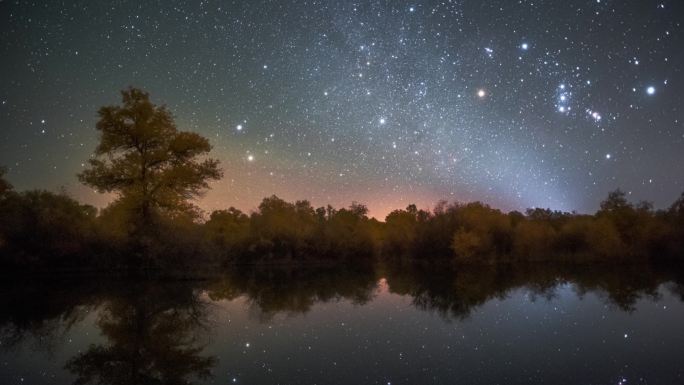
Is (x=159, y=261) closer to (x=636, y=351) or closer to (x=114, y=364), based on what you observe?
(x=114, y=364)

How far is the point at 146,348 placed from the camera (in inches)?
337

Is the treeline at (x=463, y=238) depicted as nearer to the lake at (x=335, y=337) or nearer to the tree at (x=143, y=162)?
the tree at (x=143, y=162)

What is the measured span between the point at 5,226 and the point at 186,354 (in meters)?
15.3

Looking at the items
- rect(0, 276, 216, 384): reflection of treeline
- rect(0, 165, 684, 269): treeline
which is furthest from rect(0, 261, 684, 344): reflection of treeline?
rect(0, 165, 684, 269): treeline

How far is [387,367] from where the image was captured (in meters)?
7.57

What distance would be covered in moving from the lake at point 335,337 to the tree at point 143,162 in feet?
15.8

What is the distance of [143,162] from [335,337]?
48.8 feet

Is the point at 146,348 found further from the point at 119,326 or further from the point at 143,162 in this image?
the point at 143,162

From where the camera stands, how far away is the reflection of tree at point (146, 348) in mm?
6934

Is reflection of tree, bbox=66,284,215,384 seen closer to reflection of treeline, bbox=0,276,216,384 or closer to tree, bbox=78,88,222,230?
reflection of treeline, bbox=0,276,216,384

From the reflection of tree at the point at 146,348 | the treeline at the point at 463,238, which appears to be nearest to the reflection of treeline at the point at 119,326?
the reflection of tree at the point at 146,348

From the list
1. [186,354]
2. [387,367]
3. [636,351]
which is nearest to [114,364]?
[186,354]

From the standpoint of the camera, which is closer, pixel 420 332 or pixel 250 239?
pixel 420 332

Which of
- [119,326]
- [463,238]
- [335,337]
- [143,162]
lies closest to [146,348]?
[119,326]
